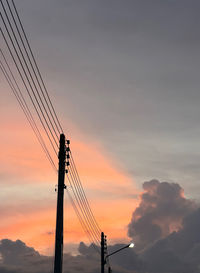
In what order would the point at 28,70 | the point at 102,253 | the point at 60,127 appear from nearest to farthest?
the point at 28,70, the point at 60,127, the point at 102,253

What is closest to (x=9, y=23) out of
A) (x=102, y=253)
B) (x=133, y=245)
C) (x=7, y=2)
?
(x=7, y=2)

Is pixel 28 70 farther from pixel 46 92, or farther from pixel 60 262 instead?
pixel 60 262

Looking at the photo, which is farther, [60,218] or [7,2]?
[60,218]

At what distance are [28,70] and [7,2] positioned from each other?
286 centimetres

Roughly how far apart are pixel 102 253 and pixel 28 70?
3081 cm

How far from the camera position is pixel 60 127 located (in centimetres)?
2075

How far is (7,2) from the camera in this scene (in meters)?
11.5

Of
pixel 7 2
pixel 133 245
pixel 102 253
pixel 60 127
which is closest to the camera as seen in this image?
pixel 7 2

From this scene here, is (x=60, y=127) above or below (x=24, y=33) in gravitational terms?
above

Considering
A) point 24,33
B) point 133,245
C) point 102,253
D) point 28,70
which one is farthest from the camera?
point 102,253

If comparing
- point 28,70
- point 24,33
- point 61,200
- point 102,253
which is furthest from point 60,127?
point 102,253

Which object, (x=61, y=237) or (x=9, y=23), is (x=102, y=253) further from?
(x=9, y=23)

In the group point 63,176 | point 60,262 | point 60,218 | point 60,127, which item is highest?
point 60,127

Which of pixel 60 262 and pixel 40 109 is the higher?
pixel 40 109
